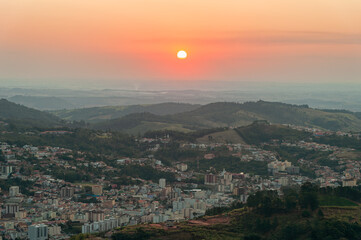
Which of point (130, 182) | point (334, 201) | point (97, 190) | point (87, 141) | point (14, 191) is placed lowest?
point (130, 182)

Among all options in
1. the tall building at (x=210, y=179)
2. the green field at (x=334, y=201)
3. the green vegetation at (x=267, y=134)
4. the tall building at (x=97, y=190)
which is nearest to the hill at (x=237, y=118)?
the green vegetation at (x=267, y=134)

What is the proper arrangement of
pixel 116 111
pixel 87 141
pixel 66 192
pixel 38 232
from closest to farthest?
pixel 38 232 → pixel 66 192 → pixel 87 141 → pixel 116 111

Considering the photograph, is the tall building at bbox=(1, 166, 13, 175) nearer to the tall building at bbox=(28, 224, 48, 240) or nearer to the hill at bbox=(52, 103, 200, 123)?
the tall building at bbox=(28, 224, 48, 240)

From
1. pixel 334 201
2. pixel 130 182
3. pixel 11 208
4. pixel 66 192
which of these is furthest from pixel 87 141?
pixel 334 201

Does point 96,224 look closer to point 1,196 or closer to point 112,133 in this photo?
point 1,196

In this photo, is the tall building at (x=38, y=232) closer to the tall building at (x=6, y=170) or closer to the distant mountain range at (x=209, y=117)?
the tall building at (x=6, y=170)

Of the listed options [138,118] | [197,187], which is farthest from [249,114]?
[197,187]

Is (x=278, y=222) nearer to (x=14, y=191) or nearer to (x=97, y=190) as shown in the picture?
(x=97, y=190)
